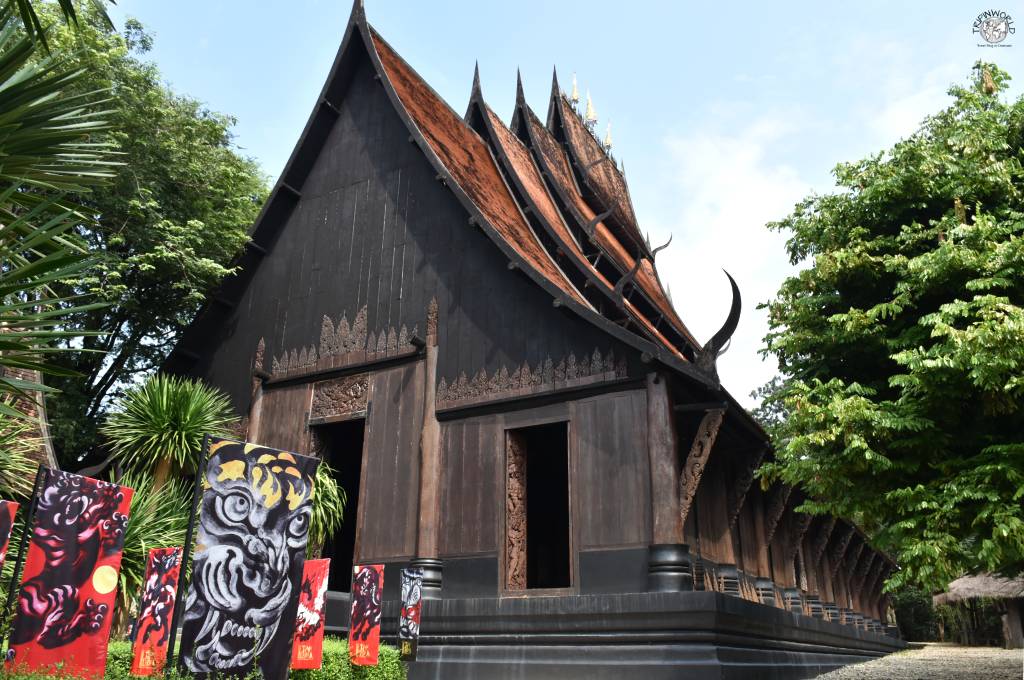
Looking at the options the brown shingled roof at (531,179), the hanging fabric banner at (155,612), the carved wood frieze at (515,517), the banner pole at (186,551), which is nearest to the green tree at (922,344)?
the carved wood frieze at (515,517)

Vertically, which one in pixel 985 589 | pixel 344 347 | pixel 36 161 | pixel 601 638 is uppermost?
pixel 344 347

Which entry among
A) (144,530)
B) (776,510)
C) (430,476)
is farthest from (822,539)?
(144,530)

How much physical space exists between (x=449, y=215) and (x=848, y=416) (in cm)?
528

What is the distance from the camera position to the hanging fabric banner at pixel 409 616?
7504 mm

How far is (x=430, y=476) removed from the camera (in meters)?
9.04

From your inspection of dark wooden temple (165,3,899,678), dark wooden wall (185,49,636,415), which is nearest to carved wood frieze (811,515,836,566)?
dark wooden temple (165,3,899,678)

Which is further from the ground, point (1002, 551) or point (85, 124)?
point (85, 124)

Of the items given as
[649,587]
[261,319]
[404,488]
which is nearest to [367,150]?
[261,319]

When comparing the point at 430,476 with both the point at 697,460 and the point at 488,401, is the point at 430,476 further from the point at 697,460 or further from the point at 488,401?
the point at 697,460

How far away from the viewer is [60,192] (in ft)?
18.6

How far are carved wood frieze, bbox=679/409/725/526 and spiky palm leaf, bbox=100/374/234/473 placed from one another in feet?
18.4

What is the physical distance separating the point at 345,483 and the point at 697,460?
786cm

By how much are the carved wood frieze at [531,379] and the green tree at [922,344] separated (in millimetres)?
1861

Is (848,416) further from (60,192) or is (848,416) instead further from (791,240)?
(60,192)
